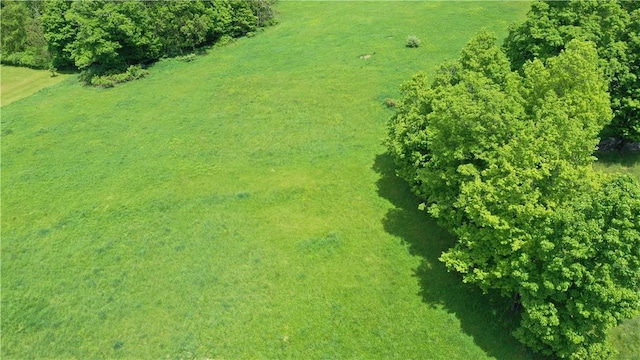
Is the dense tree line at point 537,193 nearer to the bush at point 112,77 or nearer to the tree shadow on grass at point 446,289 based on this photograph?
the tree shadow on grass at point 446,289

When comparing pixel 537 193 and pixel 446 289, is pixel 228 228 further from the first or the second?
pixel 537 193

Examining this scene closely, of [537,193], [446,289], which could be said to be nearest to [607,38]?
[537,193]

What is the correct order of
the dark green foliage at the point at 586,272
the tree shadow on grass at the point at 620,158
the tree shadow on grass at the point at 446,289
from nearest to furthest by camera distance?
the dark green foliage at the point at 586,272, the tree shadow on grass at the point at 446,289, the tree shadow on grass at the point at 620,158

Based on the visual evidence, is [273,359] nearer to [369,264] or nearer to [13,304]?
[369,264]

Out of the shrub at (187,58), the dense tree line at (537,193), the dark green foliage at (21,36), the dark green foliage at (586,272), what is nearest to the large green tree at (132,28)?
the shrub at (187,58)

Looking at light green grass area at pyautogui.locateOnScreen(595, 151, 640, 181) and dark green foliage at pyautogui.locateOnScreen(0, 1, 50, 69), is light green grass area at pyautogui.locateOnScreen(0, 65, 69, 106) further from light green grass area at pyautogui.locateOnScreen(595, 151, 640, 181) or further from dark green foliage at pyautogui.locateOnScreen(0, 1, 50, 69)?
light green grass area at pyautogui.locateOnScreen(595, 151, 640, 181)

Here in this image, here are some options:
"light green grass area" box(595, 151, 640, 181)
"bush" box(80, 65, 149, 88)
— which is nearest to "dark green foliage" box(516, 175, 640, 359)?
"light green grass area" box(595, 151, 640, 181)

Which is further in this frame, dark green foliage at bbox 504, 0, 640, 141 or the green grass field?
dark green foliage at bbox 504, 0, 640, 141
